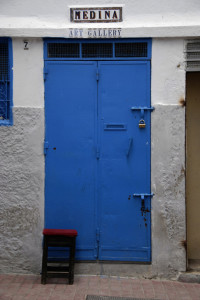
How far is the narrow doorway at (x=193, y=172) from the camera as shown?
5387 millimetres

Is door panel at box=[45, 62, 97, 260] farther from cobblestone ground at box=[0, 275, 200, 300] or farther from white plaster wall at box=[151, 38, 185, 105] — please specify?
white plaster wall at box=[151, 38, 185, 105]

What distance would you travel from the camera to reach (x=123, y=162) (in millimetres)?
5023

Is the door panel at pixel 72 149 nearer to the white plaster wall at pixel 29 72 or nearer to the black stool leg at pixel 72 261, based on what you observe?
the white plaster wall at pixel 29 72

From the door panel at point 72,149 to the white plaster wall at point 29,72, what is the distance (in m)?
0.13

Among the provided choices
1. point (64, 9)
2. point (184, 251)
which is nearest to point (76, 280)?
point (184, 251)

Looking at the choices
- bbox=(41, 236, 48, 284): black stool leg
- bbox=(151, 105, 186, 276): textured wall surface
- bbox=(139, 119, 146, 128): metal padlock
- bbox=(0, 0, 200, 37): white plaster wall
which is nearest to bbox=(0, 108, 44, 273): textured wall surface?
bbox=(41, 236, 48, 284): black stool leg

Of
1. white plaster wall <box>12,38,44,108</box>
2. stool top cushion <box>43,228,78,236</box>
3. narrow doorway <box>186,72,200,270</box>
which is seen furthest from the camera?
narrow doorway <box>186,72,200,270</box>

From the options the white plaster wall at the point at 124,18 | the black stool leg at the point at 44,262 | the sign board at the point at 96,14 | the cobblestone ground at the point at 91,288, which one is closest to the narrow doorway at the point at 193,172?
the cobblestone ground at the point at 91,288

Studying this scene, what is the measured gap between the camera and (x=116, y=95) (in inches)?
197

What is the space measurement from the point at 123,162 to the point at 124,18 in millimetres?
2093

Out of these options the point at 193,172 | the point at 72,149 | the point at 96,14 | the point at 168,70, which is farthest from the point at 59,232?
the point at 96,14

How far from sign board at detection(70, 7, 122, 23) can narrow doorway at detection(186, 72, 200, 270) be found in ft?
4.80

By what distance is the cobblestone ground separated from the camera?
14.6 feet

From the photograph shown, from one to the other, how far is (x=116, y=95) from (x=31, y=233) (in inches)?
93.9
